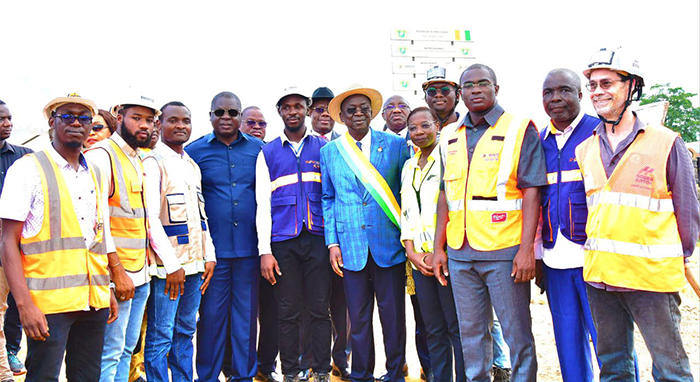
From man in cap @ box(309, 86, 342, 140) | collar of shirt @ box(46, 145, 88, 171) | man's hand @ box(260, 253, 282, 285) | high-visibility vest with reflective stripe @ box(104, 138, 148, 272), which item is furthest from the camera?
man in cap @ box(309, 86, 342, 140)

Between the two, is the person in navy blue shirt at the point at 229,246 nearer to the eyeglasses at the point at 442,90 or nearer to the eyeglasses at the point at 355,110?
the eyeglasses at the point at 355,110

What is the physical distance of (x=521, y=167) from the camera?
10.8ft

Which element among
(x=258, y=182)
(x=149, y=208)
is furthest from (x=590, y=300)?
(x=149, y=208)

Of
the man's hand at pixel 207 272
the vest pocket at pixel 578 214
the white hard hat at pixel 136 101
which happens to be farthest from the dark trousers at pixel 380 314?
the white hard hat at pixel 136 101

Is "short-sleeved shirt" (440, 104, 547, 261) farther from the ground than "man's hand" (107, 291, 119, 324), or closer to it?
farther from the ground

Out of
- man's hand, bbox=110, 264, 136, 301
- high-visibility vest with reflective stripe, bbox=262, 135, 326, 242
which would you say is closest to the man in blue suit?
high-visibility vest with reflective stripe, bbox=262, 135, 326, 242

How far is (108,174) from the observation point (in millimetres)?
3410

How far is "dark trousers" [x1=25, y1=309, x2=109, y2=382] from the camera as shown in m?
2.70

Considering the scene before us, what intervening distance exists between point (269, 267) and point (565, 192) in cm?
239

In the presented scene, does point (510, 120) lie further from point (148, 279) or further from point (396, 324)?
point (148, 279)

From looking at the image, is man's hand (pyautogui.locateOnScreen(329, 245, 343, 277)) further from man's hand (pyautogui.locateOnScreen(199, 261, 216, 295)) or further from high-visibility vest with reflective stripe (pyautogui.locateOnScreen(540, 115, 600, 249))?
high-visibility vest with reflective stripe (pyautogui.locateOnScreen(540, 115, 600, 249))

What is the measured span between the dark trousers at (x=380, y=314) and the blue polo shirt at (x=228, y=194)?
100cm

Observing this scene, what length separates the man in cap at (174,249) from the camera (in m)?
3.73

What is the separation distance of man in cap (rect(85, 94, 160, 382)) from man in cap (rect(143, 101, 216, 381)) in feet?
0.52
